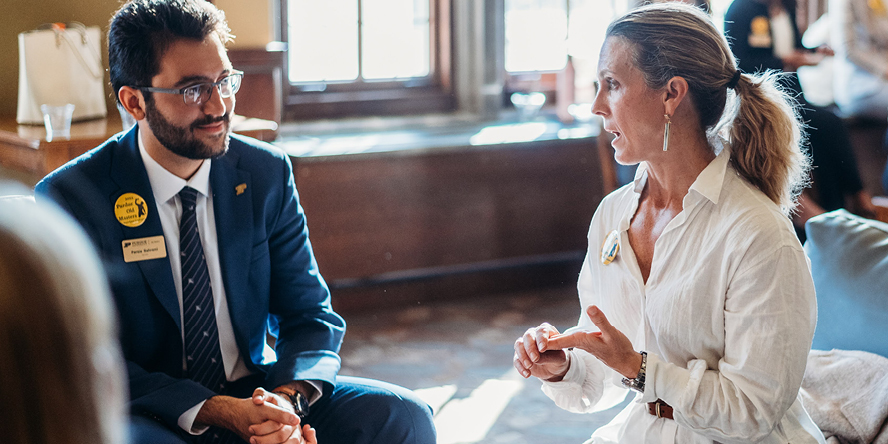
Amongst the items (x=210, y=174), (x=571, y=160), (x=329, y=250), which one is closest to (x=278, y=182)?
(x=210, y=174)

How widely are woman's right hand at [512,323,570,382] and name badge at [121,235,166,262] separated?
75cm

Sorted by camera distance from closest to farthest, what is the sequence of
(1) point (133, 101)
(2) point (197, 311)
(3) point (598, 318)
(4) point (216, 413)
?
(3) point (598, 318), (4) point (216, 413), (2) point (197, 311), (1) point (133, 101)

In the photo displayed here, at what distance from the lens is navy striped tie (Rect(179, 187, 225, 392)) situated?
1.72 meters

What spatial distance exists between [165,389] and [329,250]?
7.57 ft

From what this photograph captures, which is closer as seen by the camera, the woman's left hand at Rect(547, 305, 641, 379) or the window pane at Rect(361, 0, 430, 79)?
the woman's left hand at Rect(547, 305, 641, 379)

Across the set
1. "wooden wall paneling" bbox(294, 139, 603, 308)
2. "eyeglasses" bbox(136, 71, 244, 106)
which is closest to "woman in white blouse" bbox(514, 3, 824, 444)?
"eyeglasses" bbox(136, 71, 244, 106)

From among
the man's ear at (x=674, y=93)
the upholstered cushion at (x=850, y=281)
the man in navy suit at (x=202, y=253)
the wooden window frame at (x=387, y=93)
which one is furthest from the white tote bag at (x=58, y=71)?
the upholstered cushion at (x=850, y=281)

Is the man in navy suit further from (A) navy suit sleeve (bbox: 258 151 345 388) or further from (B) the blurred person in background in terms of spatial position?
(B) the blurred person in background

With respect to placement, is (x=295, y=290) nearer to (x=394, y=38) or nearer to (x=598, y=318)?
(x=598, y=318)

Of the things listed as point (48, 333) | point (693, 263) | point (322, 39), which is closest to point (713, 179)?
point (693, 263)

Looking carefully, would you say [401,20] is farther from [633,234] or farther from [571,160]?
[633,234]

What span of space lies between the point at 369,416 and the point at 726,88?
958 mm

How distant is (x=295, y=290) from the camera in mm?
1871

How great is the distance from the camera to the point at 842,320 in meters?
1.75
